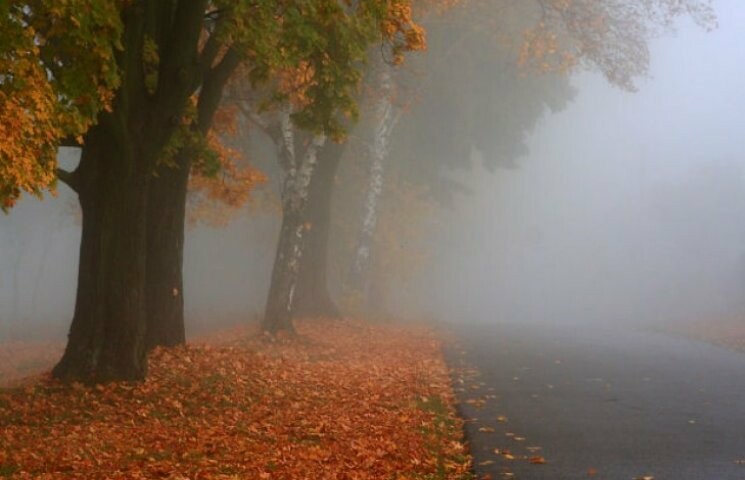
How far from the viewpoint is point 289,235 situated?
2298 cm

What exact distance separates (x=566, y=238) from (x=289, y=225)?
78.7 m

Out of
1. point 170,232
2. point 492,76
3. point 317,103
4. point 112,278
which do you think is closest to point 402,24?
point 317,103

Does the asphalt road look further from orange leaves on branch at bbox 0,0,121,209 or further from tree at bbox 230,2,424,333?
orange leaves on branch at bbox 0,0,121,209

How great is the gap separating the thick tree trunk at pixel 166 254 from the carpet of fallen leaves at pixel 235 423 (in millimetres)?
505

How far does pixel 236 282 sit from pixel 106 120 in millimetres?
47655

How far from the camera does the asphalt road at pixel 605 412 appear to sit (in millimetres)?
9297

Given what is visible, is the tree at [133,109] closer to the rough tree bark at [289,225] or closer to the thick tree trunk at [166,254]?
the thick tree trunk at [166,254]

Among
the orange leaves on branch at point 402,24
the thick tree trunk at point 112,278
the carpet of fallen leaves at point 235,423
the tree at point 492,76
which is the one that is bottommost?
the carpet of fallen leaves at point 235,423

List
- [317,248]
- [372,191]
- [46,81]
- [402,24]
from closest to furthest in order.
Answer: [46,81] → [402,24] → [317,248] → [372,191]

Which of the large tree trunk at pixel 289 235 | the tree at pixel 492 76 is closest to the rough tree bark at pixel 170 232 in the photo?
the large tree trunk at pixel 289 235

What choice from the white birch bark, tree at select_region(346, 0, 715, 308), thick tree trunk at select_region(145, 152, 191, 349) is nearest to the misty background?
tree at select_region(346, 0, 715, 308)

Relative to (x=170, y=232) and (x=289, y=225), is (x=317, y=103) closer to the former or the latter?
(x=170, y=232)

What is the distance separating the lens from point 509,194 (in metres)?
101

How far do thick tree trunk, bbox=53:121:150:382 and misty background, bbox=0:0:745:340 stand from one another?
71.2ft
